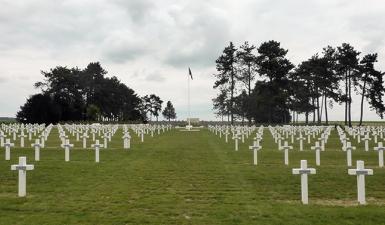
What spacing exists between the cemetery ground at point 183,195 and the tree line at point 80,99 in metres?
66.8

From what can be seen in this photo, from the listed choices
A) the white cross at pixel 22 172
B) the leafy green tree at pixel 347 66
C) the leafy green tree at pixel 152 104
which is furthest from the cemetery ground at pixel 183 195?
the leafy green tree at pixel 152 104

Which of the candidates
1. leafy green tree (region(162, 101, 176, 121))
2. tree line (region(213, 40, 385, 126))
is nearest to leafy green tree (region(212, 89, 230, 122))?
tree line (region(213, 40, 385, 126))

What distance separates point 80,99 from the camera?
103 m

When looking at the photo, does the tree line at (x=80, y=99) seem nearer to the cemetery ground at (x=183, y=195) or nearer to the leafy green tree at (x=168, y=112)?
the leafy green tree at (x=168, y=112)

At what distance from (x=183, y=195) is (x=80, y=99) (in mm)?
95378

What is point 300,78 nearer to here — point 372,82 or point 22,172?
point 372,82

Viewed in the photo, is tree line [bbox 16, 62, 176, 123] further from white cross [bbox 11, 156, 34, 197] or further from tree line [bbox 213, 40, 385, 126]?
white cross [bbox 11, 156, 34, 197]

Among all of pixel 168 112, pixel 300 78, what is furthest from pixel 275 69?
pixel 168 112

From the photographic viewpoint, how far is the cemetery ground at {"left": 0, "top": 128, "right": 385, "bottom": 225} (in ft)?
27.2

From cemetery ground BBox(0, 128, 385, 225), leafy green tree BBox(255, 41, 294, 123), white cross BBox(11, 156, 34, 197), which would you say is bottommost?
cemetery ground BBox(0, 128, 385, 225)

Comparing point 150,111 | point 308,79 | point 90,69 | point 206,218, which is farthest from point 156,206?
point 150,111

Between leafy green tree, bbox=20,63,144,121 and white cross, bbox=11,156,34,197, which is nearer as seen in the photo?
white cross, bbox=11,156,34,197

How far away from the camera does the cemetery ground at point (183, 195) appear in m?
8.30

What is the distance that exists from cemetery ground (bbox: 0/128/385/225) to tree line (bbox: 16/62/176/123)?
66.8 metres
